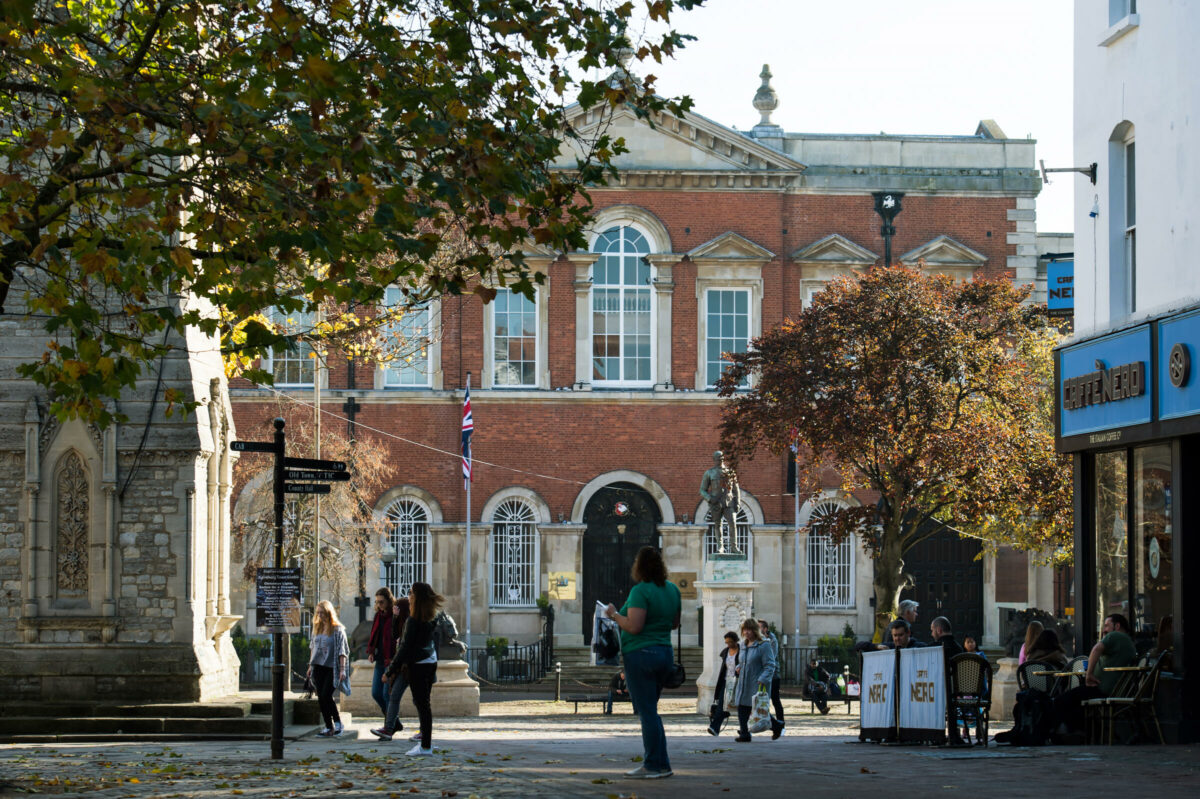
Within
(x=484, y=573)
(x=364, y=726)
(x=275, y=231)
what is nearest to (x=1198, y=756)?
(x=275, y=231)

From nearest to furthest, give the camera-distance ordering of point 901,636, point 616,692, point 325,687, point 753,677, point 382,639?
point 901,636 → point 382,639 → point 325,687 → point 753,677 → point 616,692

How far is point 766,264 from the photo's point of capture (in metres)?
39.2

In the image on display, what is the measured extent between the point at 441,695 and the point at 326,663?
238 inches

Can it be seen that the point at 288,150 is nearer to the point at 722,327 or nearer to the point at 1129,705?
the point at 1129,705

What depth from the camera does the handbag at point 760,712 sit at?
780 inches

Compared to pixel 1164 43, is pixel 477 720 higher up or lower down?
lower down

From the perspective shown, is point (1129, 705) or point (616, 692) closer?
point (1129, 705)

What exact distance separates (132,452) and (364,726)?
4606 millimetres

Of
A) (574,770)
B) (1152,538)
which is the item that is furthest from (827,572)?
(574,770)

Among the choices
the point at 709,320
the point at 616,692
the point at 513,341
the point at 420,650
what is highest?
the point at 709,320

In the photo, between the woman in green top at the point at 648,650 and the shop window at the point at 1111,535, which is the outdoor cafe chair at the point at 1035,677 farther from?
the woman in green top at the point at 648,650

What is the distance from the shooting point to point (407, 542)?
37969mm

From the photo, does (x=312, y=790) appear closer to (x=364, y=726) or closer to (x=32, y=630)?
(x=32, y=630)

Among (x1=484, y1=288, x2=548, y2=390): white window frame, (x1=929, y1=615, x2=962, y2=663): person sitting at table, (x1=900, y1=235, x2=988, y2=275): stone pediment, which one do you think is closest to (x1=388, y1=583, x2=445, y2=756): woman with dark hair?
(x1=929, y1=615, x2=962, y2=663): person sitting at table
